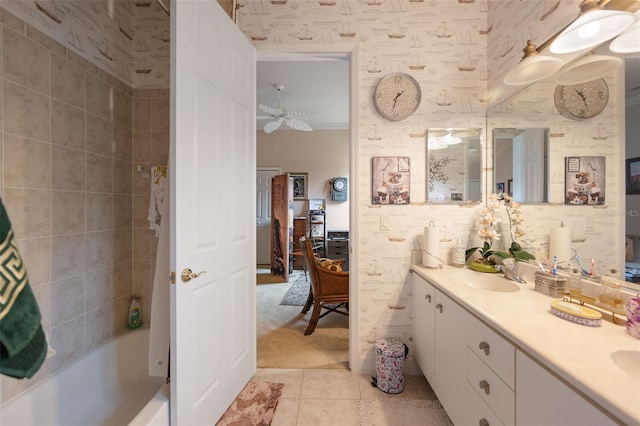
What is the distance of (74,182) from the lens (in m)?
1.51

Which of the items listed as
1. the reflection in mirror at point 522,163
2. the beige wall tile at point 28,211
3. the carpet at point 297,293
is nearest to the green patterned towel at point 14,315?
the beige wall tile at point 28,211

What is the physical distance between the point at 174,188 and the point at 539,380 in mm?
1568

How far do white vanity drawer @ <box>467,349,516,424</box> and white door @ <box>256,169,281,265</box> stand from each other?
4.87 meters

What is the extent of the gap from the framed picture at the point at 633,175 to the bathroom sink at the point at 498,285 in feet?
2.31

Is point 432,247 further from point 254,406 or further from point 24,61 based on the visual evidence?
point 24,61

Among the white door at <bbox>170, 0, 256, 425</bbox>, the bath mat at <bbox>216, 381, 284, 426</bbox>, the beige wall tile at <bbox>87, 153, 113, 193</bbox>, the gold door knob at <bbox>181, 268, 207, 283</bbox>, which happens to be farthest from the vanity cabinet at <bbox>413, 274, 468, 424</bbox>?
the beige wall tile at <bbox>87, 153, 113, 193</bbox>

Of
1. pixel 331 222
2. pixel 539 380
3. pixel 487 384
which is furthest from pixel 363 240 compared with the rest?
pixel 331 222

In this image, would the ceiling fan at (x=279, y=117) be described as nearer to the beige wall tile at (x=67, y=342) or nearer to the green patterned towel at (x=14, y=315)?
the beige wall tile at (x=67, y=342)

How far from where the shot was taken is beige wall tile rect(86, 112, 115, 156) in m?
1.61

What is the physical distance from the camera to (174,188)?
1183 mm

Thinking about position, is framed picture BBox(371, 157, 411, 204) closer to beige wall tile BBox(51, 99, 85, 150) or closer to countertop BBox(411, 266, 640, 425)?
countertop BBox(411, 266, 640, 425)

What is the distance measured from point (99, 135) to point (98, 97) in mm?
250

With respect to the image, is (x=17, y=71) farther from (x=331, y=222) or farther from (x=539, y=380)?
(x=331, y=222)

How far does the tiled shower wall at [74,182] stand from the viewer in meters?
1.24
